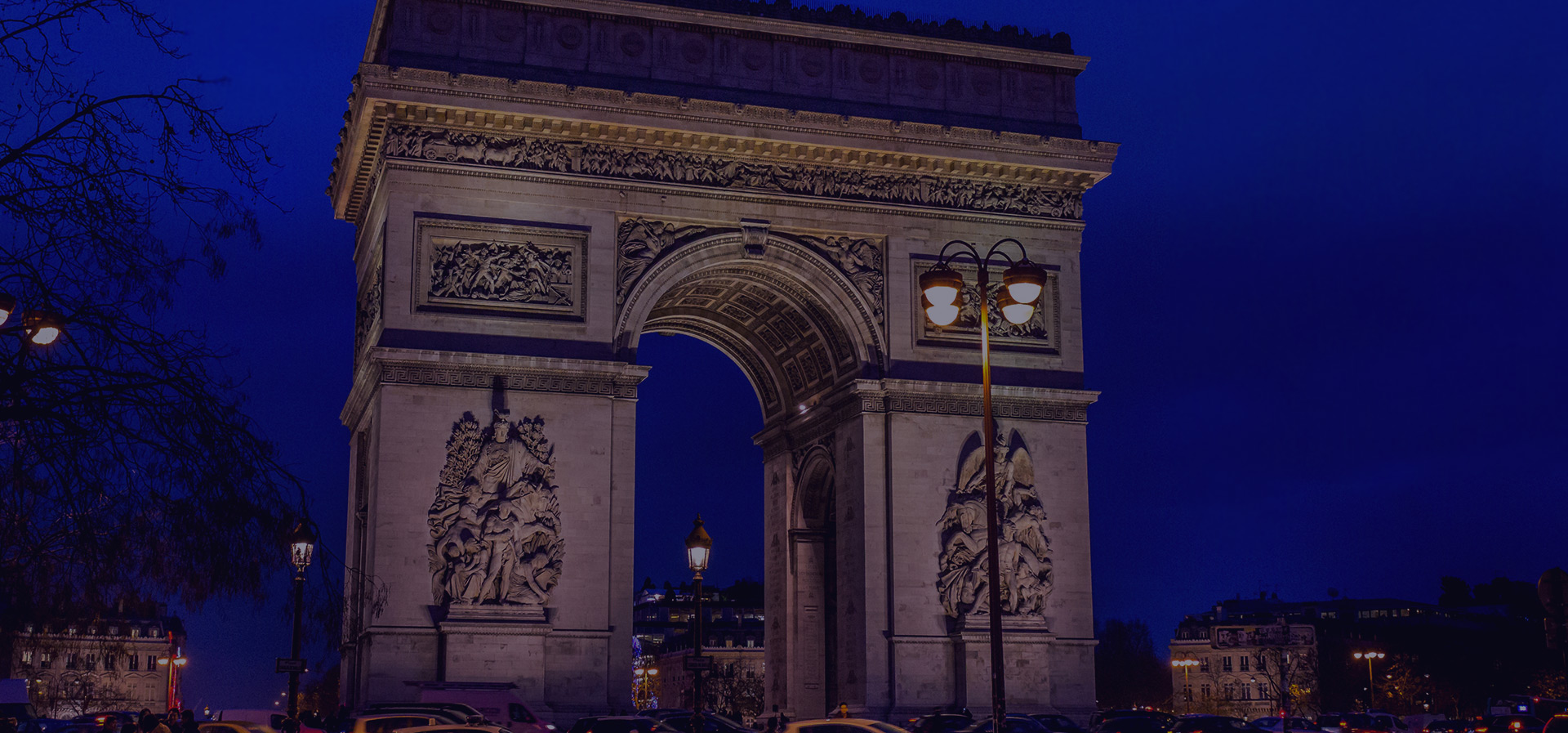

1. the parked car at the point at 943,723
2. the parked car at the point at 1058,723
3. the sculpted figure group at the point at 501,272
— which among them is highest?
the sculpted figure group at the point at 501,272

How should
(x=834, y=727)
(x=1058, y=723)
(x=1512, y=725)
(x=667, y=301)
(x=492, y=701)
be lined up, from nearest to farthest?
(x=834, y=727), (x=492, y=701), (x=1058, y=723), (x=1512, y=725), (x=667, y=301)

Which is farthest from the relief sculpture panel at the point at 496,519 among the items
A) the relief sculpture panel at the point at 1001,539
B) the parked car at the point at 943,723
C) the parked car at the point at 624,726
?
the relief sculpture panel at the point at 1001,539

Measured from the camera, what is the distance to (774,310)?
124 ft

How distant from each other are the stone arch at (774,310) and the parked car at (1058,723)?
792 centimetres

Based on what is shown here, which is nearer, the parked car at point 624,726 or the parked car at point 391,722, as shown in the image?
the parked car at point 391,722

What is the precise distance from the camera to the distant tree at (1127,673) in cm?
12419

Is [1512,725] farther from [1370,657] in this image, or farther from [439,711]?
[1370,657]

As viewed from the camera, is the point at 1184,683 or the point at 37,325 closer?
the point at 37,325

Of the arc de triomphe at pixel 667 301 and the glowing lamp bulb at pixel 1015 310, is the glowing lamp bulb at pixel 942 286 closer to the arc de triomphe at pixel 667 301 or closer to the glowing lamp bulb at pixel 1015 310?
the glowing lamp bulb at pixel 1015 310

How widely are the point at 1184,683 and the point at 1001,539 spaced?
95.5 meters

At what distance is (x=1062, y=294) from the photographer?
120 ft

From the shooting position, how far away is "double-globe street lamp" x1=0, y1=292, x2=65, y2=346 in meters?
10.1

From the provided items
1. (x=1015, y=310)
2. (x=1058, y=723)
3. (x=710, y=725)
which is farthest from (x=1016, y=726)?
(x=1015, y=310)

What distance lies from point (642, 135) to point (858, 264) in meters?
5.35
